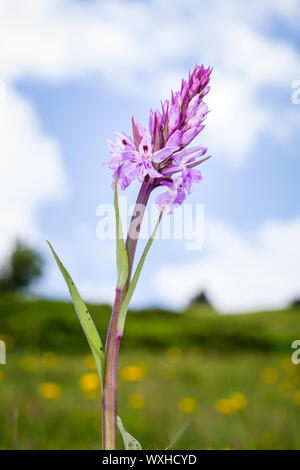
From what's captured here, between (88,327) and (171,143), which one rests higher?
(171,143)

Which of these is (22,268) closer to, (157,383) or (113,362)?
(157,383)

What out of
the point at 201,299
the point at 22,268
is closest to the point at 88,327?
the point at 201,299

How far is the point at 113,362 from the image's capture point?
1.05 metres

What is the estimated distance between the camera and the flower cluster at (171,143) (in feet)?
3.79

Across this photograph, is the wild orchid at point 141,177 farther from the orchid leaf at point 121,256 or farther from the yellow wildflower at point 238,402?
the yellow wildflower at point 238,402

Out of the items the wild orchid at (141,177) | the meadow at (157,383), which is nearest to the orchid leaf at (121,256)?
the wild orchid at (141,177)

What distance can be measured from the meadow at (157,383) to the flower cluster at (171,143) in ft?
2.22

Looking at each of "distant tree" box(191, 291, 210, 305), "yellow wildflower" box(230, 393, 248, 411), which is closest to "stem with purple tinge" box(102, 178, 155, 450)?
"yellow wildflower" box(230, 393, 248, 411)

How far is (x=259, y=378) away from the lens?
6.79 metres

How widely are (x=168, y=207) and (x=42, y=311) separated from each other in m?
11.3

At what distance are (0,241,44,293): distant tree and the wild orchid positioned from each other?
28582mm

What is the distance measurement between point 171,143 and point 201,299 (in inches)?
776
